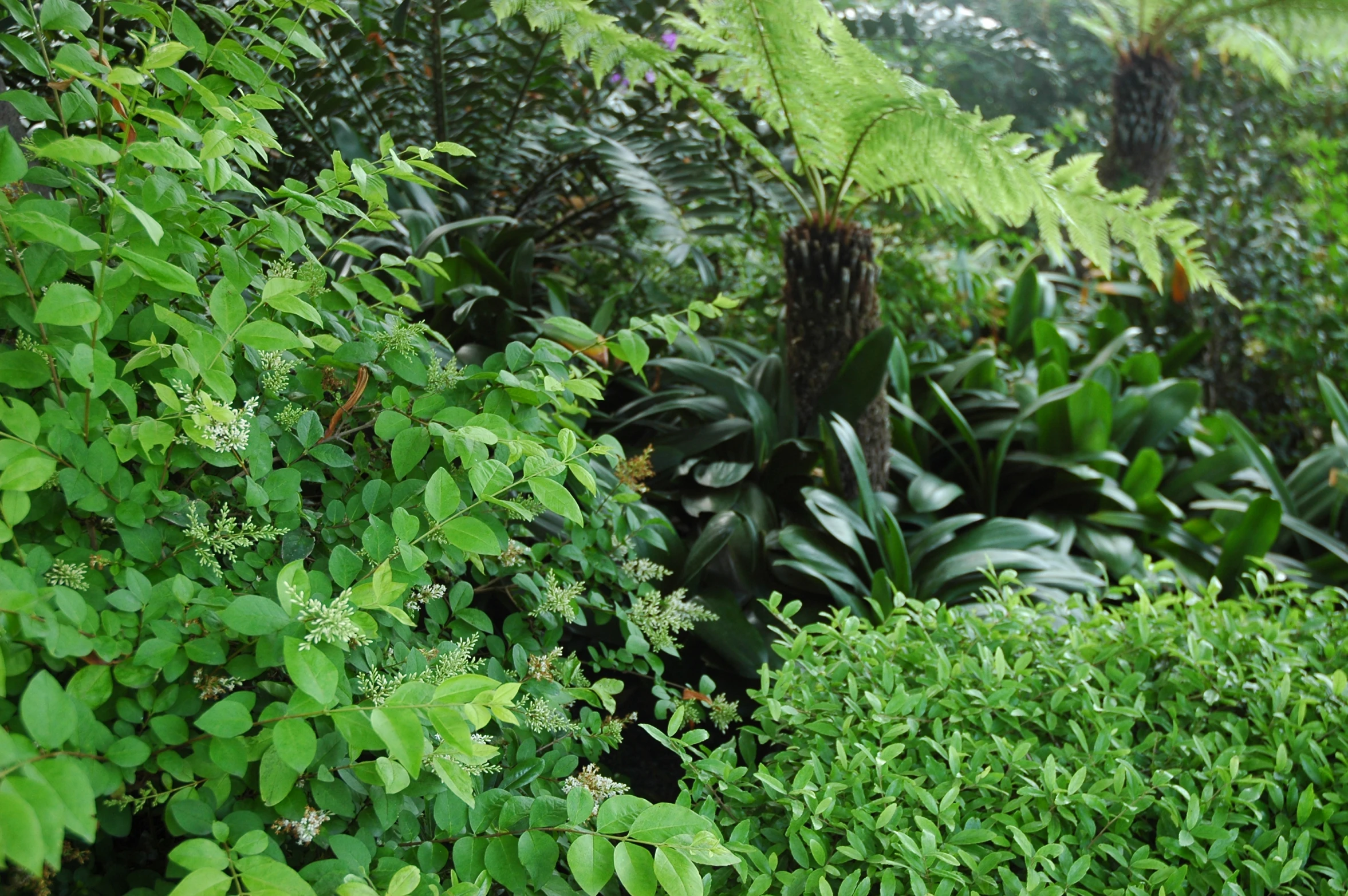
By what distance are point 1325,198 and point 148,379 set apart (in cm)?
500

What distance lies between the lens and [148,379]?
0.96 metres

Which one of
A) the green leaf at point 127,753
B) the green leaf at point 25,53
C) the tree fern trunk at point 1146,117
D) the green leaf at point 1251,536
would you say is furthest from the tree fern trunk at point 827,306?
the tree fern trunk at point 1146,117

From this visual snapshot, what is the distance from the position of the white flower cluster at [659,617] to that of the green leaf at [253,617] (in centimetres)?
60

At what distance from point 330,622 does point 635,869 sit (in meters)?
0.37

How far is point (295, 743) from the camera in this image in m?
0.74

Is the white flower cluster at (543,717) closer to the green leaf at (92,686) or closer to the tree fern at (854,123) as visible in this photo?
the green leaf at (92,686)

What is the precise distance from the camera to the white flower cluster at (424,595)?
1053 millimetres

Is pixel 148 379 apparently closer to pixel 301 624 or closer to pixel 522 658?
pixel 301 624

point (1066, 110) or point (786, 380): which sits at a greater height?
point (1066, 110)

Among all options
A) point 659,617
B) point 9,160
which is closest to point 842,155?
point 659,617

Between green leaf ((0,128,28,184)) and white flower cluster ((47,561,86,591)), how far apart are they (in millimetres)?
346

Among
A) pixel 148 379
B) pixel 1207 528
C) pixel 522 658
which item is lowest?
pixel 1207 528

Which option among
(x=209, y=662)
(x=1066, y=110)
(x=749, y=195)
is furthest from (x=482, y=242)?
(x=1066, y=110)

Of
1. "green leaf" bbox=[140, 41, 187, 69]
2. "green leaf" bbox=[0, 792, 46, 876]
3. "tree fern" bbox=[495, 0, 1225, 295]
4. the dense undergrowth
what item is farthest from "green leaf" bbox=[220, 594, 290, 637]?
"tree fern" bbox=[495, 0, 1225, 295]
